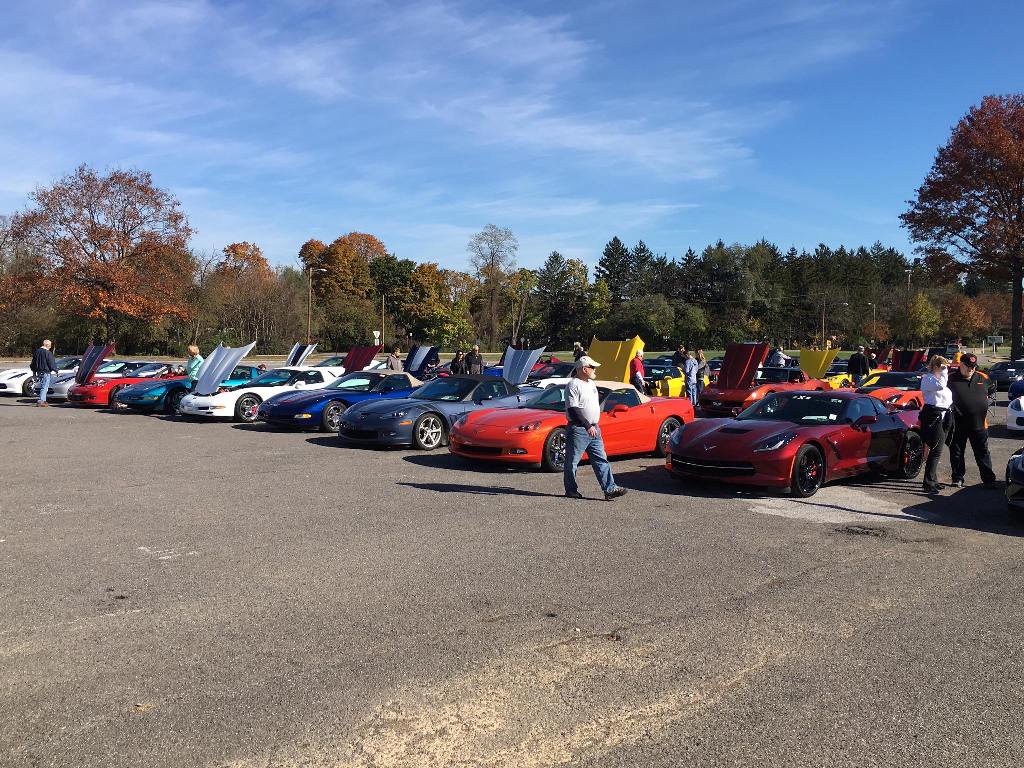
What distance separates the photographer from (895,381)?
18688 millimetres

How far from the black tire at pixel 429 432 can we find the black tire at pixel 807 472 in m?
6.15

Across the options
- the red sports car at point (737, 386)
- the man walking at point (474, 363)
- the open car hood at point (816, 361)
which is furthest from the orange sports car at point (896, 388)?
the man walking at point (474, 363)

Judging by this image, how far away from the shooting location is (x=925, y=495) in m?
9.94

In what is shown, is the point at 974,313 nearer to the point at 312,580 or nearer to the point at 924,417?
the point at 924,417

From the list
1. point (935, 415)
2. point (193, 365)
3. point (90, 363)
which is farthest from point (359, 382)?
point (935, 415)

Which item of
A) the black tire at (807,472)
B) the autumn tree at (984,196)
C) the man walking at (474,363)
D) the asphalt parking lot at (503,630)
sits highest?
the autumn tree at (984,196)

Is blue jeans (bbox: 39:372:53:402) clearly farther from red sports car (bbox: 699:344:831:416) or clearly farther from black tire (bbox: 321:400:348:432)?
red sports car (bbox: 699:344:831:416)

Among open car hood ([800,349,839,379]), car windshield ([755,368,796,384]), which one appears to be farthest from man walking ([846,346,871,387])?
car windshield ([755,368,796,384])

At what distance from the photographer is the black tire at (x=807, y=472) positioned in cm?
948

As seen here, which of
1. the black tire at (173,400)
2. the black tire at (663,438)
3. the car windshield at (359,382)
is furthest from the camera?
the black tire at (173,400)

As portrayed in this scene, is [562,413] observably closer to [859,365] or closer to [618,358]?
[618,358]

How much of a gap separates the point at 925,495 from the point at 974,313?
93841mm

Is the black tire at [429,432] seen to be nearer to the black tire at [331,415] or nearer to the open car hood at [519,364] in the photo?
the black tire at [331,415]

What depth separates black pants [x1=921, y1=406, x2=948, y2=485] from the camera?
33.5 feet
